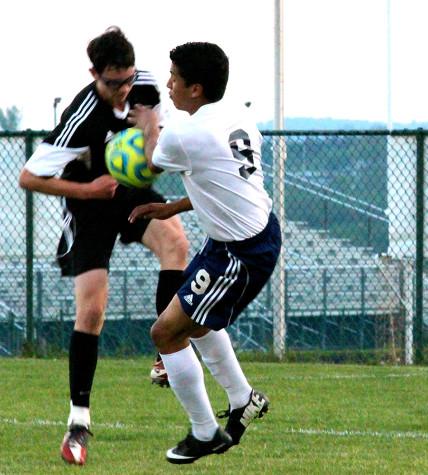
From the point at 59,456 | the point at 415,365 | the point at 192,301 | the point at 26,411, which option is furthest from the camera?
the point at 415,365

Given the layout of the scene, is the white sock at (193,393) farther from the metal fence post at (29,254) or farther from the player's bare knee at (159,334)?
the metal fence post at (29,254)

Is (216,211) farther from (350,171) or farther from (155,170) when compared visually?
(350,171)

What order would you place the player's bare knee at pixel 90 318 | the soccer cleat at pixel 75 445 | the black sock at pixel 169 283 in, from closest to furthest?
the soccer cleat at pixel 75 445, the player's bare knee at pixel 90 318, the black sock at pixel 169 283

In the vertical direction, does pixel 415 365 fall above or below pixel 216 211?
below

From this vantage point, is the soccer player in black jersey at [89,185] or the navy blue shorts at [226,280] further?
the soccer player in black jersey at [89,185]

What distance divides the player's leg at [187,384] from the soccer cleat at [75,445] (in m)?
0.44

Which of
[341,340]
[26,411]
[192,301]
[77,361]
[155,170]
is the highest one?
[155,170]

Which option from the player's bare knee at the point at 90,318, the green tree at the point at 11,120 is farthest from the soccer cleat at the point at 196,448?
the green tree at the point at 11,120

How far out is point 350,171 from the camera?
16.8 meters

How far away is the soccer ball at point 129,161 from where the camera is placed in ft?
22.1

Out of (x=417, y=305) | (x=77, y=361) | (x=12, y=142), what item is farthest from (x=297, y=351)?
(x=77, y=361)

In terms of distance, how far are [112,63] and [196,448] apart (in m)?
1.90

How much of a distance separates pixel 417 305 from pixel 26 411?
4.88 m

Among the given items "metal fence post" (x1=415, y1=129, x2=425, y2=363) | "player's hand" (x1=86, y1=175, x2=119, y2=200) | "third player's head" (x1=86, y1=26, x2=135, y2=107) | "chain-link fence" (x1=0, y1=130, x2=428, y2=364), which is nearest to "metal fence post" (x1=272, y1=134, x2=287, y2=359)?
"chain-link fence" (x1=0, y1=130, x2=428, y2=364)
